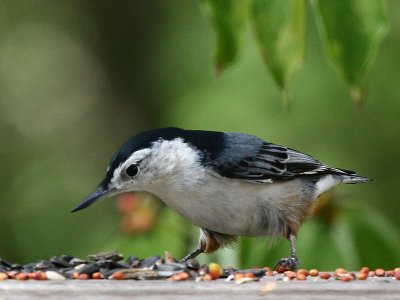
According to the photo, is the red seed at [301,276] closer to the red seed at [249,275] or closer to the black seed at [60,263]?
the red seed at [249,275]

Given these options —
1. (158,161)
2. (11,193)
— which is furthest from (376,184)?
(11,193)

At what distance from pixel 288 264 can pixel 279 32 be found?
1.19m

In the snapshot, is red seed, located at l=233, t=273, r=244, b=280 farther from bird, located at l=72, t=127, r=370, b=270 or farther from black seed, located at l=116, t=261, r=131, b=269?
bird, located at l=72, t=127, r=370, b=270

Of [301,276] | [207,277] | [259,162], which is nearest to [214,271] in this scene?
[207,277]

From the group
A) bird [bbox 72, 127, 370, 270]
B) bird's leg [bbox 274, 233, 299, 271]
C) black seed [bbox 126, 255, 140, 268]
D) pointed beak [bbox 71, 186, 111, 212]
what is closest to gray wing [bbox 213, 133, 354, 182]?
bird [bbox 72, 127, 370, 270]

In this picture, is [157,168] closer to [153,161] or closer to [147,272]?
[153,161]

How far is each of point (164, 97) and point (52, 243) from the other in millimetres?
1480

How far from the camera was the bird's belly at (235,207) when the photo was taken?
13.5 feet

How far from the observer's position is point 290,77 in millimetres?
3203

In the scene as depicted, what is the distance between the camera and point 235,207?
13.6 feet

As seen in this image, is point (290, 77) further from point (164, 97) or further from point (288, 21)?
point (164, 97)

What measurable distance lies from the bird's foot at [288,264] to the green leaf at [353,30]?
102 centimetres

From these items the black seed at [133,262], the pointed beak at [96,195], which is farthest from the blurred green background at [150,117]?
the black seed at [133,262]

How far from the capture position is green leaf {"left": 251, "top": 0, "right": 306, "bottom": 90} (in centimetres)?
318
